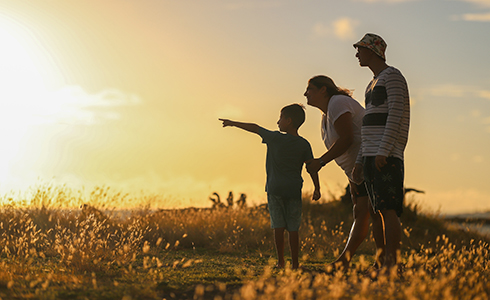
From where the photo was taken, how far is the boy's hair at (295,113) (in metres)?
5.53

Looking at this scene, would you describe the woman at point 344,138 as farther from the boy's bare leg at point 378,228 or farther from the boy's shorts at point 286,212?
the boy's shorts at point 286,212

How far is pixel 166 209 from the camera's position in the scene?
10.5m

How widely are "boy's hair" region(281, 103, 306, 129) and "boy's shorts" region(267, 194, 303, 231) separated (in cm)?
90

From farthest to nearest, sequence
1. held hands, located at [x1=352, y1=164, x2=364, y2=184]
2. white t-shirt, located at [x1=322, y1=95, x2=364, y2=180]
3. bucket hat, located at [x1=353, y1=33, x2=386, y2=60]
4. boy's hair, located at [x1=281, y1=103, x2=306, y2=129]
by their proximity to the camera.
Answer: boy's hair, located at [x1=281, y1=103, x2=306, y2=129] < white t-shirt, located at [x1=322, y1=95, x2=364, y2=180] < held hands, located at [x1=352, y1=164, x2=364, y2=184] < bucket hat, located at [x1=353, y1=33, x2=386, y2=60]

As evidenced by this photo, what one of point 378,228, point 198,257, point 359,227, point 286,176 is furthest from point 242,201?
point 378,228

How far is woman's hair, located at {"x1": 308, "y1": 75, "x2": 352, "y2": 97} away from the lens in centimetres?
532

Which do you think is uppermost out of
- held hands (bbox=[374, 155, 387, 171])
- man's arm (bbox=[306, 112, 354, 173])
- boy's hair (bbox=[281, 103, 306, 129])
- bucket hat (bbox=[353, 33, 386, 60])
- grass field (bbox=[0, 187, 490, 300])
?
bucket hat (bbox=[353, 33, 386, 60])

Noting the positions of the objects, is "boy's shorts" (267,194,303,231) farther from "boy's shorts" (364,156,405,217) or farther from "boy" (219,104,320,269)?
"boy's shorts" (364,156,405,217)

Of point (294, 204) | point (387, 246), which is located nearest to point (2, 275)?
point (294, 204)

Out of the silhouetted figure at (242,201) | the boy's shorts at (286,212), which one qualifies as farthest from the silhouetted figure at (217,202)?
the boy's shorts at (286,212)

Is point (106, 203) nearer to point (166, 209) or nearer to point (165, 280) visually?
point (166, 209)

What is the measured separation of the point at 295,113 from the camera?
554 cm

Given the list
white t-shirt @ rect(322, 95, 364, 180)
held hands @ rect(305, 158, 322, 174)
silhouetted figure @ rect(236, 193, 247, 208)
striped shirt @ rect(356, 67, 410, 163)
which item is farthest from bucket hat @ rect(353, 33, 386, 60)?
silhouetted figure @ rect(236, 193, 247, 208)

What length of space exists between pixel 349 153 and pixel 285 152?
737mm
